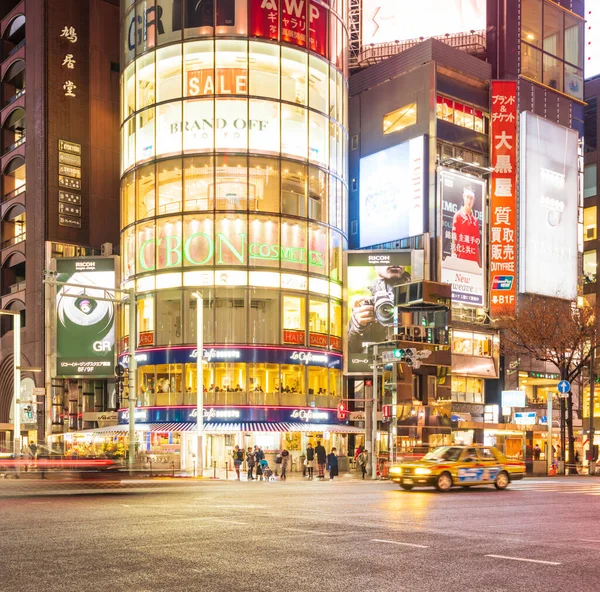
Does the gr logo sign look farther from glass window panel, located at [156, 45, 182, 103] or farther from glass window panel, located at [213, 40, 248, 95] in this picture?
glass window panel, located at [213, 40, 248, 95]

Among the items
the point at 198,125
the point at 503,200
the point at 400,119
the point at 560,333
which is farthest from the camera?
the point at 400,119

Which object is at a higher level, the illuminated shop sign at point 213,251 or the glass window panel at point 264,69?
the glass window panel at point 264,69

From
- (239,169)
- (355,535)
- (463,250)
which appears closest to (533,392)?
(463,250)

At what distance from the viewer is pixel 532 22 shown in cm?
7306

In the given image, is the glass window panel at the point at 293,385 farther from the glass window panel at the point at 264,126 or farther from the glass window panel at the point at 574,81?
the glass window panel at the point at 574,81

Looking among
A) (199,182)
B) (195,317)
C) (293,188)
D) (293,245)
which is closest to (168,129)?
(199,182)

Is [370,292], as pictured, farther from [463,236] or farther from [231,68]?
[231,68]

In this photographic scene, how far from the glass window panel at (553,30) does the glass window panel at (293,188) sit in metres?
27.0

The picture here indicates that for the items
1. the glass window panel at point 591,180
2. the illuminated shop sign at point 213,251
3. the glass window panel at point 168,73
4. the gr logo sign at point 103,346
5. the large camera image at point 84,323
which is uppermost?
the glass window panel at point 168,73

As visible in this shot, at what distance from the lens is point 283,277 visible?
58969 millimetres

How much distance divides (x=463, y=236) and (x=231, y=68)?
21.0 metres

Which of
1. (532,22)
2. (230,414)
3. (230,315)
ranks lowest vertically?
(230,414)

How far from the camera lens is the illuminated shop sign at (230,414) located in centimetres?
5581

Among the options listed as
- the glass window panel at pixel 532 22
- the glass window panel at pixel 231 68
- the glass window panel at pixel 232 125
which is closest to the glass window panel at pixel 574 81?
the glass window panel at pixel 532 22
